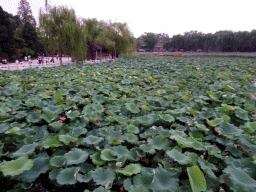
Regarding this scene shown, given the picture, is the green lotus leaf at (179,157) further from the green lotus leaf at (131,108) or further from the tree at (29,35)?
the tree at (29,35)

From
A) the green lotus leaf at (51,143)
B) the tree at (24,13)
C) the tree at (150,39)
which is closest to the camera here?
the green lotus leaf at (51,143)

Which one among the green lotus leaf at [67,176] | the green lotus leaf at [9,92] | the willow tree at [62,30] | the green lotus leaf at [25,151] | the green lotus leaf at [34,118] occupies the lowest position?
the green lotus leaf at [67,176]

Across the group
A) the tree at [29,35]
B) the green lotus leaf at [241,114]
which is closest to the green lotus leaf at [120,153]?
the green lotus leaf at [241,114]

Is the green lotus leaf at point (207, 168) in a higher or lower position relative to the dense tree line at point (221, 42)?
lower

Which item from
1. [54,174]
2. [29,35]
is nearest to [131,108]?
[54,174]

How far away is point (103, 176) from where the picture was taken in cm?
110

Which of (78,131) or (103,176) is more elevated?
(78,131)

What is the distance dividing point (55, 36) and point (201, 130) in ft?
36.2

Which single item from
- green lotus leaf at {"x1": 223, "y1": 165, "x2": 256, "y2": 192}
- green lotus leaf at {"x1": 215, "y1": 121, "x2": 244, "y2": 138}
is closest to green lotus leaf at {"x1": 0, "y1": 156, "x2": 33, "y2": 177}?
green lotus leaf at {"x1": 223, "y1": 165, "x2": 256, "y2": 192}

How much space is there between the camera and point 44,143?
1361mm

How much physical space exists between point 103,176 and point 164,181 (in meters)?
0.44

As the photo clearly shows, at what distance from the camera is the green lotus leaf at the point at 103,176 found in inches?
41.3

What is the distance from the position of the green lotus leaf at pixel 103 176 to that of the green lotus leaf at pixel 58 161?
0.93ft

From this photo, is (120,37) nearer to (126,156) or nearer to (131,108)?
(131,108)
